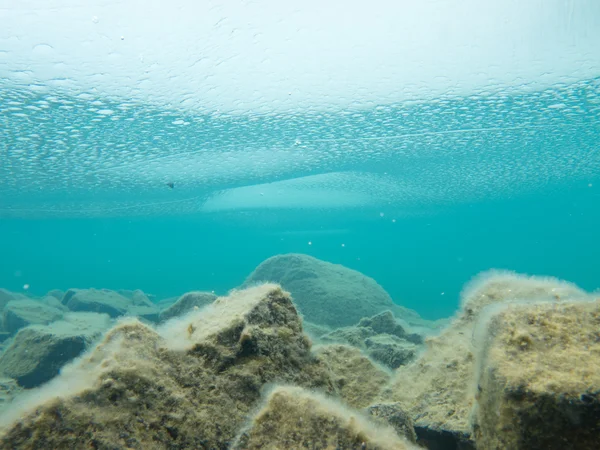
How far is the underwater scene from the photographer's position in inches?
78.8

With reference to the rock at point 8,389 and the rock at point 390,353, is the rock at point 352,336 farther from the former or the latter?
the rock at point 8,389

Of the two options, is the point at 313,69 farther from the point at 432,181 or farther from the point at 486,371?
the point at 432,181

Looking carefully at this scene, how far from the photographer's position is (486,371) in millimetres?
2145

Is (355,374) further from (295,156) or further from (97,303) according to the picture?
(295,156)

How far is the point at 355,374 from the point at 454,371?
1.05m

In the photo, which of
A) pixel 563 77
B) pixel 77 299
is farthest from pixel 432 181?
pixel 77 299

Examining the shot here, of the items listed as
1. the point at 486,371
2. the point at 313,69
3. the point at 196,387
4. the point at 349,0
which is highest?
the point at 349,0

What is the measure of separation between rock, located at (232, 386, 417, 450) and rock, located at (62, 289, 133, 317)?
15.7m

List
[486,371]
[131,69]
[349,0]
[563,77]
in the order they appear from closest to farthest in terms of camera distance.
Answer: [486,371] < [349,0] < [131,69] < [563,77]

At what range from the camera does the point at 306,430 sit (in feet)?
6.29

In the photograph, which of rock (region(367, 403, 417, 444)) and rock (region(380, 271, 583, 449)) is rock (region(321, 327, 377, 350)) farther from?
rock (region(367, 403, 417, 444))

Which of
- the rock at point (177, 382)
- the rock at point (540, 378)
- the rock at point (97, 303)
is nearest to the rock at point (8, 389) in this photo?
the rock at point (177, 382)

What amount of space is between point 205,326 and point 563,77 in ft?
48.6

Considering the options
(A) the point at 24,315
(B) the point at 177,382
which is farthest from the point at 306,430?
(A) the point at 24,315
